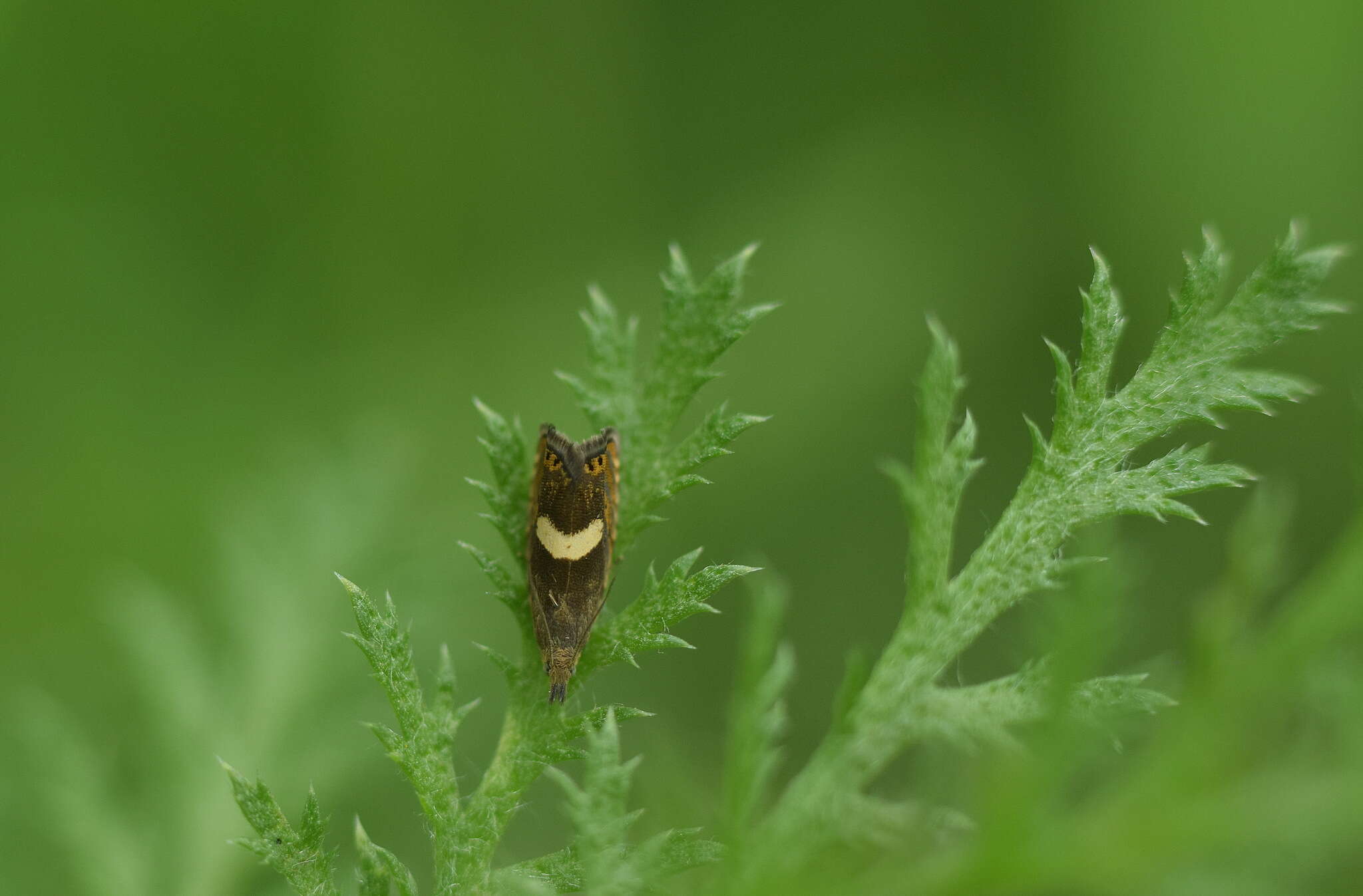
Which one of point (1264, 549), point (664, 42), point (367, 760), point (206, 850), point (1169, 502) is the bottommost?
point (1264, 549)

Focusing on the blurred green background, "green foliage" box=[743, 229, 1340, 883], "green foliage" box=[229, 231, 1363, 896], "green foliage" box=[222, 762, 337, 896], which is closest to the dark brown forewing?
"green foliage" box=[229, 231, 1363, 896]

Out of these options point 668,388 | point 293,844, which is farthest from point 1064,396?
point 293,844

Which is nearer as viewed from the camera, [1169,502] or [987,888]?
[987,888]

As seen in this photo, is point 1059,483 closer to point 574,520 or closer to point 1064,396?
point 1064,396

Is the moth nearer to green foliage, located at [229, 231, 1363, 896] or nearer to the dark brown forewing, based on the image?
the dark brown forewing

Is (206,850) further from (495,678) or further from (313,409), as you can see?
(313,409)

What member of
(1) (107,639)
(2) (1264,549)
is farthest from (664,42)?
(2) (1264,549)
